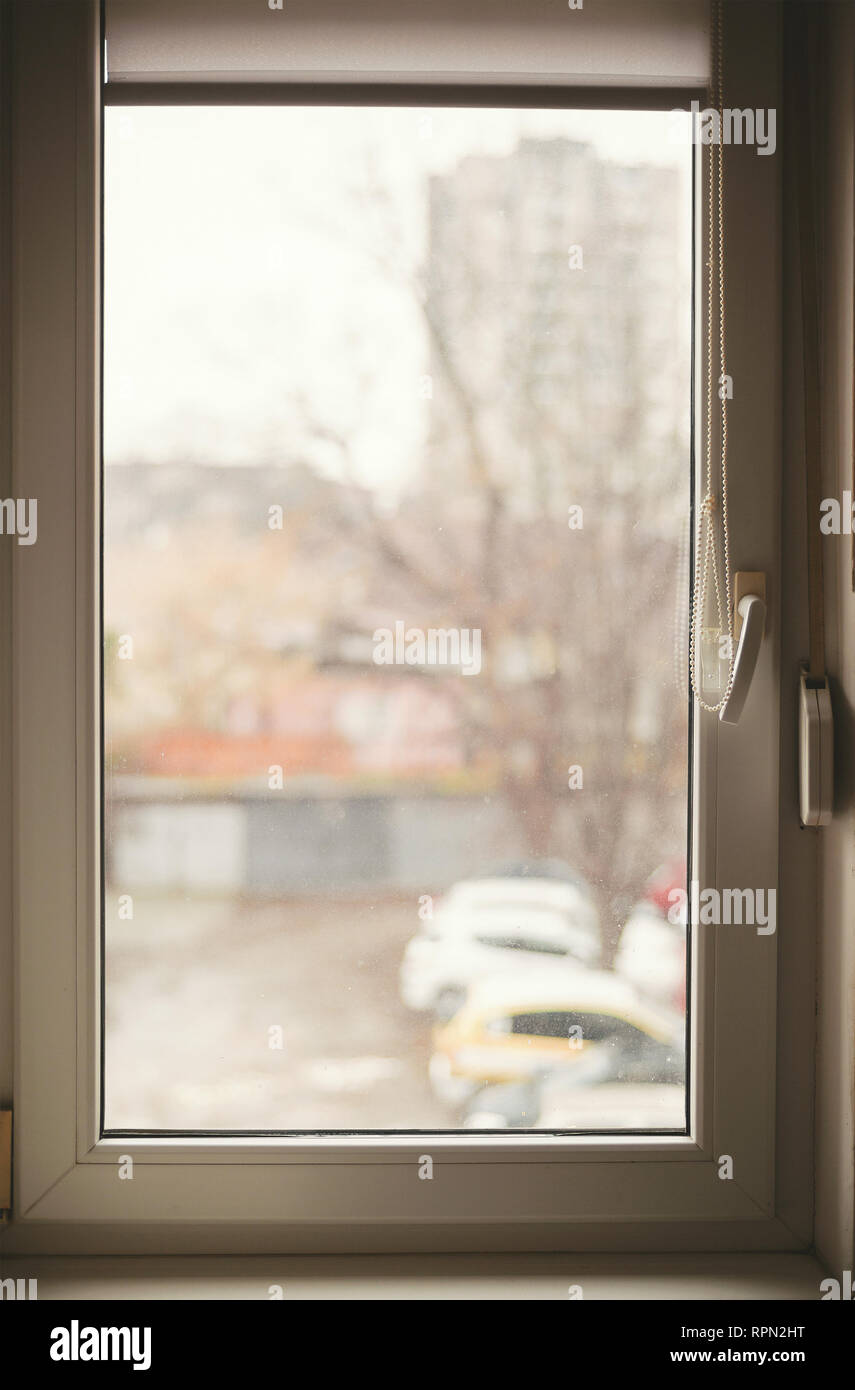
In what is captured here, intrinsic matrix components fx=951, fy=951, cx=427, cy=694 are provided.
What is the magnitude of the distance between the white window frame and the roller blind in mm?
46

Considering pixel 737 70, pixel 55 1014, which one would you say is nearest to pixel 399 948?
pixel 55 1014

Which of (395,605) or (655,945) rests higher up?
(395,605)

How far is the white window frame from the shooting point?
87 centimetres

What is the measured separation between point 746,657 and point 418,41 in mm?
637

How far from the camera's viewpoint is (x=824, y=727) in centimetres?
83

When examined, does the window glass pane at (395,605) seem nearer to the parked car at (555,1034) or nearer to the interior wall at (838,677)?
the parked car at (555,1034)

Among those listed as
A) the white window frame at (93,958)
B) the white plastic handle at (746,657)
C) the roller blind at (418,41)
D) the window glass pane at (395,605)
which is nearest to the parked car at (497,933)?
the window glass pane at (395,605)

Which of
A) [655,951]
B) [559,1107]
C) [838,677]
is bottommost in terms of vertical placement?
[559,1107]

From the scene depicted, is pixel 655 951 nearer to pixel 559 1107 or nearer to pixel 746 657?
pixel 559 1107

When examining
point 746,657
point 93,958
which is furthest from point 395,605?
point 93,958

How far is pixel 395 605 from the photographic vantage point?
0.90m

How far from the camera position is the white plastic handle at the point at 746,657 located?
0.83 meters
